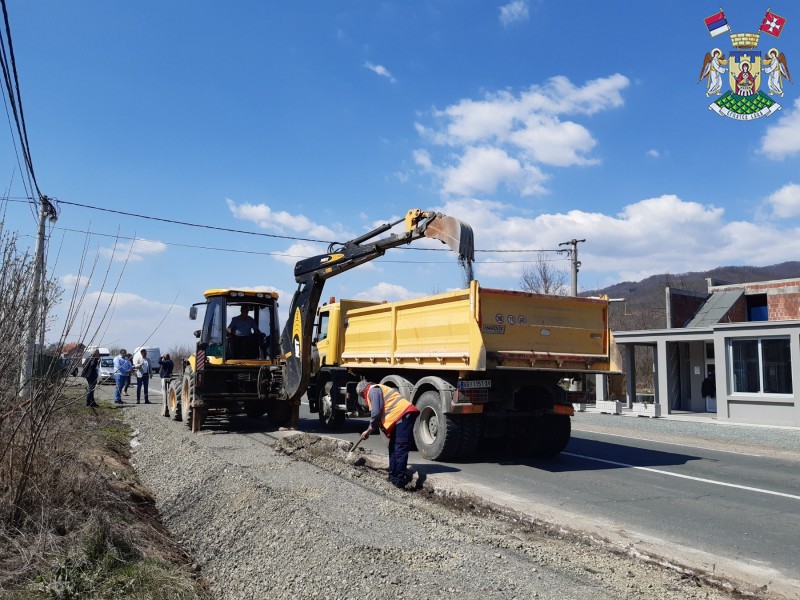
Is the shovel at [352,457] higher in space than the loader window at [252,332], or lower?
lower

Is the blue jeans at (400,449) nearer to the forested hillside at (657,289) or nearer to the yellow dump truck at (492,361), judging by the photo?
the yellow dump truck at (492,361)

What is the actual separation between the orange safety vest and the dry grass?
2.92 m

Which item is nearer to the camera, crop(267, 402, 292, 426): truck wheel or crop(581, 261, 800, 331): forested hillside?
crop(267, 402, 292, 426): truck wheel

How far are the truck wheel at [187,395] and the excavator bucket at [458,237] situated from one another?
21.1 ft

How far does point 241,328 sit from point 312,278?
6.73ft

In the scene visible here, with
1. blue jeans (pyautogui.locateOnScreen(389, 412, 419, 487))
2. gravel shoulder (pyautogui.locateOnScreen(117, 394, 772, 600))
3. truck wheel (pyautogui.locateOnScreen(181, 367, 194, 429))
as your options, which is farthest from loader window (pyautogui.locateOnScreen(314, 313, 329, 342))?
blue jeans (pyautogui.locateOnScreen(389, 412, 419, 487))

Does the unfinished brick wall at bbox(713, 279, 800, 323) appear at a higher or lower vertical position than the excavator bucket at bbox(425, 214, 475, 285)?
higher

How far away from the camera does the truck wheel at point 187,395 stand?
13.3 metres

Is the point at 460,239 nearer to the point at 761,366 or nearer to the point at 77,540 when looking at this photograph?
the point at 77,540

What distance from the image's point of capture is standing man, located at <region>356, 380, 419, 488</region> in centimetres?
820

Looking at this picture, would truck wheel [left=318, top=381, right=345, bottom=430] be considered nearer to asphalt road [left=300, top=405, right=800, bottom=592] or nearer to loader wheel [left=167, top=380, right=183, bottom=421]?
asphalt road [left=300, top=405, right=800, bottom=592]

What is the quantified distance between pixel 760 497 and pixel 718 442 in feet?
23.4

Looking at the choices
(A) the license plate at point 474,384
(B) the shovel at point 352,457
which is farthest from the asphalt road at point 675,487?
(A) the license plate at point 474,384

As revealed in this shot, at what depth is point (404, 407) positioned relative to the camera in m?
8.44
